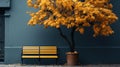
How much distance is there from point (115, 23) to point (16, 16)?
16.2 ft

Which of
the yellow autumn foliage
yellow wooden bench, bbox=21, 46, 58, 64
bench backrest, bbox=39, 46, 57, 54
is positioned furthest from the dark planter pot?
the yellow autumn foliage


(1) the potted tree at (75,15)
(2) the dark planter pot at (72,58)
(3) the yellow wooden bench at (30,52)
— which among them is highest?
(1) the potted tree at (75,15)

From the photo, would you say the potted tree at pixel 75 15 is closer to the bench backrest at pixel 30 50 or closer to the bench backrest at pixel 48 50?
the bench backrest at pixel 48 50

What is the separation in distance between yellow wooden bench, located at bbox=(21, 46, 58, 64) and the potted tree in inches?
55.8

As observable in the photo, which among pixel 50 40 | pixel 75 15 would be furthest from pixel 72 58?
pixel 75 15

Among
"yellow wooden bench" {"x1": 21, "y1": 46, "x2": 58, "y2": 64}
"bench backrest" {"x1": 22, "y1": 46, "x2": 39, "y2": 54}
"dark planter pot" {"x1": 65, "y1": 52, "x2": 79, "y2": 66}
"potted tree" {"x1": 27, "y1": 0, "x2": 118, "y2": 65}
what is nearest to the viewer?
"potted tree" {"x1": 27, "y1": 0, "x2": 118, "y2": 65}

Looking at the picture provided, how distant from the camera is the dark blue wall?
18453 mm

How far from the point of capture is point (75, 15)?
1670 cm

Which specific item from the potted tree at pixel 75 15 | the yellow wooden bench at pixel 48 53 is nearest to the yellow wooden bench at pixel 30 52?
the yellow wooden bench at pixel 48 53

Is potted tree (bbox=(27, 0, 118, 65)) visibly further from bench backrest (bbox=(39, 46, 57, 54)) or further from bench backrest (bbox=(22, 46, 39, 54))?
bench backrest (bbox=(22, 46, 39, 54))

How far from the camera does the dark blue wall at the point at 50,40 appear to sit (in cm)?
1845

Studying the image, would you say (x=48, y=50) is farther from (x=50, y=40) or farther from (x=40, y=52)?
(x=50, y=40)

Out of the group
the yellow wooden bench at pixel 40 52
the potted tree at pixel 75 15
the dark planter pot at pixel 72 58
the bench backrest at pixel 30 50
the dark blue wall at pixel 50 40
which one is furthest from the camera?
the dark blue wall at pixel 50 40

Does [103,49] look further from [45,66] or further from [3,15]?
[3,15]
